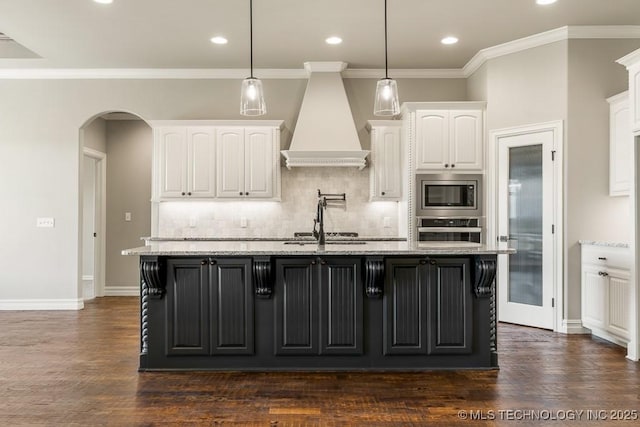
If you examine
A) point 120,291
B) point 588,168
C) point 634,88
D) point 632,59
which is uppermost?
point 632,59

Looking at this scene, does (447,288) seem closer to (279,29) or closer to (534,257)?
(534,257)

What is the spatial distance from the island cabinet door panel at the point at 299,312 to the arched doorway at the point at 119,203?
4.87m

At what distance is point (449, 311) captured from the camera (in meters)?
3.75

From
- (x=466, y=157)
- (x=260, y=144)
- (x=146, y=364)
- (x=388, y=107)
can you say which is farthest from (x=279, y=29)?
(x=146, y=364)

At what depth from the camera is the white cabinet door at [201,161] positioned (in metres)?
6.26

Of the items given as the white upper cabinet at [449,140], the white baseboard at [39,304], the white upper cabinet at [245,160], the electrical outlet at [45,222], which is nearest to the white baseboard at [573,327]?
the white upper cabinet at [449,140]

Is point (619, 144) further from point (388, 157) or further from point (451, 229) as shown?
point (388, 157)

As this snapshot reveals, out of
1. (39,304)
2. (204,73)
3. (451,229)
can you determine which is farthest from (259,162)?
(39,304)

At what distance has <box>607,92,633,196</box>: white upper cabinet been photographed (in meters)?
4.80

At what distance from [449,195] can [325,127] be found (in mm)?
1669

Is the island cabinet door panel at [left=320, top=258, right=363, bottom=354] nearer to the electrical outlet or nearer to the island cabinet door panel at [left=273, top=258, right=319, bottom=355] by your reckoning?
the island cabinet door panel at [left=273, top=258, right=319, bottom=355]

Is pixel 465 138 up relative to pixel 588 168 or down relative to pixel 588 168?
up

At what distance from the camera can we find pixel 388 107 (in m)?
3.74

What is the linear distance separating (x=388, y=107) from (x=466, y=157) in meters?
2.41
